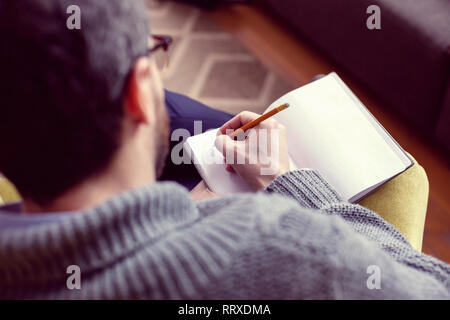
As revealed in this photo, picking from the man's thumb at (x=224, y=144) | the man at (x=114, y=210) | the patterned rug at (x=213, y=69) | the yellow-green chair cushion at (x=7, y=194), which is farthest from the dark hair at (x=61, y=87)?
the patterned rug at (x=213, y=69)

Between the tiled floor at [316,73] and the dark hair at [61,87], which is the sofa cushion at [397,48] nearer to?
the tiled floor at [316,73]

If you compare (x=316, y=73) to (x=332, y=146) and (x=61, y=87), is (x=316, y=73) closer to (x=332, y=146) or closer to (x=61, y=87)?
(x=332, y=146)

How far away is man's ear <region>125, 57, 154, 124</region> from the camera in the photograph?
459 mm

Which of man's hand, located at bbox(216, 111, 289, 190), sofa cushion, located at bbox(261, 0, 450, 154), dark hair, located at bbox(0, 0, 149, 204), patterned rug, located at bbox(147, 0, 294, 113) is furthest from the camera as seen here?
patterned rug, located at bbox(147, 0, 294, 113)

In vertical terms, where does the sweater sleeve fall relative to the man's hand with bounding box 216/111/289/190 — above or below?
below

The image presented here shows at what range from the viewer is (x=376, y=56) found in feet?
5.07

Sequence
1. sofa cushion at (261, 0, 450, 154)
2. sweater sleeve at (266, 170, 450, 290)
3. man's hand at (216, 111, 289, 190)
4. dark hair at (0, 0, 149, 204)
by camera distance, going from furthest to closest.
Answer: sofa cushion at (261, 0, 450, 154)
man's hand at (216, 111, 289, 190)
sweater sleeve at (266, 170, 450, 290)
dark hair at (0, 0, 149, 204)

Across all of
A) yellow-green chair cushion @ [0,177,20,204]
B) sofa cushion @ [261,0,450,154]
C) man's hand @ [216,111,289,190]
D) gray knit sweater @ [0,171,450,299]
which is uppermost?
sofa cushion @ [261,0,450,154]

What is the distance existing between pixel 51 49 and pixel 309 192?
451mm

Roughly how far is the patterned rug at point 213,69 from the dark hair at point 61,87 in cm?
126

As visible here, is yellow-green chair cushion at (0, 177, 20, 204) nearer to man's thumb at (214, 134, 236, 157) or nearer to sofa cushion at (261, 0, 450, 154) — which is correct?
man's thumb at (214, 134, 236, 157)

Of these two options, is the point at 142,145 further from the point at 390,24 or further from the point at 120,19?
the point at 390,24

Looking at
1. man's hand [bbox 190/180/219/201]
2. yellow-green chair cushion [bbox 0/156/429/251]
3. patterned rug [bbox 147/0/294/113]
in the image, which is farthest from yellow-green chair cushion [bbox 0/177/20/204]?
patterned rug [bbox 147/0/294/113]
